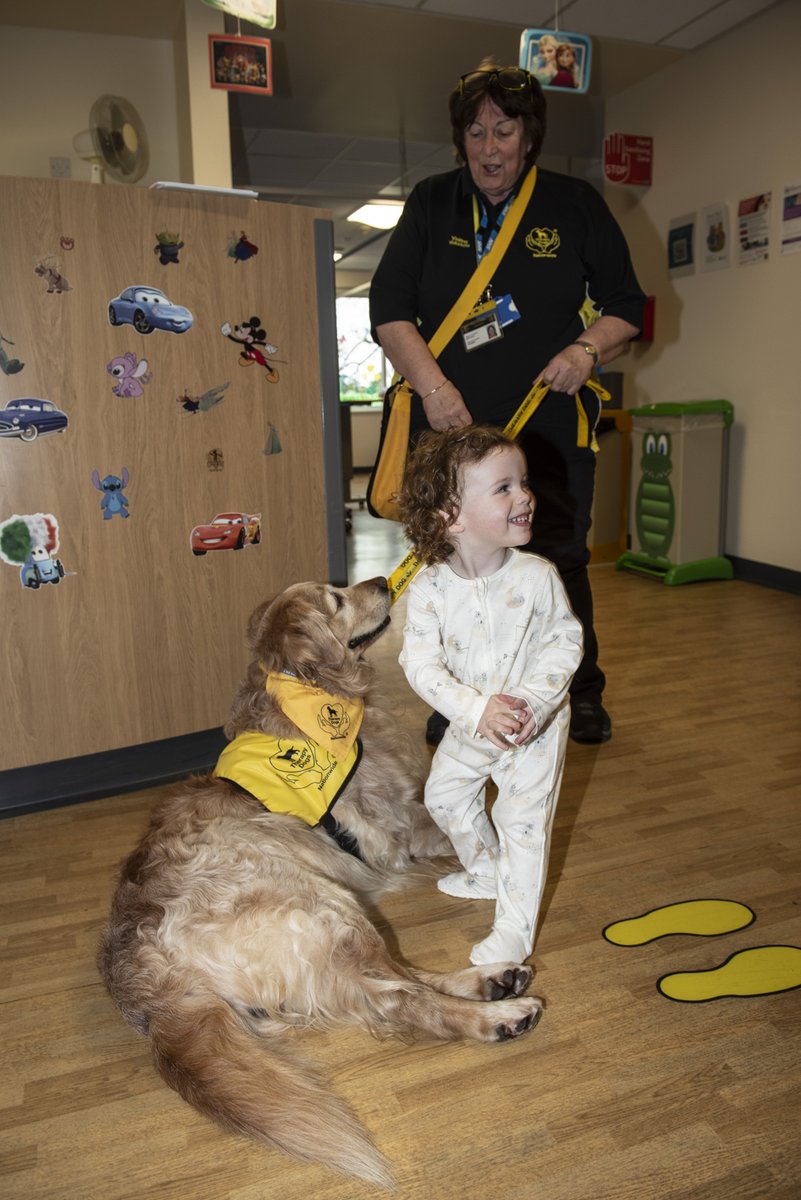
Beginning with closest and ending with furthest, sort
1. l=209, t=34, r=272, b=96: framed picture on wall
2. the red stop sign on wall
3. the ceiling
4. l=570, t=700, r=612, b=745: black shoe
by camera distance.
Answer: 1. l=570, t=700, r=612, b=745: black shoe
2. l=209, t=34, r=272, b=96: framed picture on wall
3. the ceiling
4. the red stop sign on wall

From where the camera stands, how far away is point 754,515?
16.9 feet

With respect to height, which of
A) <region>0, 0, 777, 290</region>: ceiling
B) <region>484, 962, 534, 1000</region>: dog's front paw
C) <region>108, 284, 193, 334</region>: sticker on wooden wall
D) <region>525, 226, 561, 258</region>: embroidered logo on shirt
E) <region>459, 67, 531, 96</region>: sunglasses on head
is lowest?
<region>484, 962, 534, 1000</region>: dog's front paw

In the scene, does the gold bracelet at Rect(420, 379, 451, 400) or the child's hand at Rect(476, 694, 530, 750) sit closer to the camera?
the child's hand at Rect(476, 694, 530, 750)

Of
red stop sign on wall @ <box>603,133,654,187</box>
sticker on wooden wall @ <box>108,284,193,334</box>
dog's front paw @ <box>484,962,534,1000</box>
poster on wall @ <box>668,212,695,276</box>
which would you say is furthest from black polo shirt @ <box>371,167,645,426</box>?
red stop sign on wall @ <box>603,133,654,187</box>

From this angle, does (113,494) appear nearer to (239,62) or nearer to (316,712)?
(316,712)

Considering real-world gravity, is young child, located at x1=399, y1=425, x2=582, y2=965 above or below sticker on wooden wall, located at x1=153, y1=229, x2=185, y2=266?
below

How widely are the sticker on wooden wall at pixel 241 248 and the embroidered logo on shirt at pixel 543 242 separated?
82cm

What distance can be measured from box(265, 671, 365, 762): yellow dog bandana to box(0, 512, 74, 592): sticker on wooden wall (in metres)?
0.89

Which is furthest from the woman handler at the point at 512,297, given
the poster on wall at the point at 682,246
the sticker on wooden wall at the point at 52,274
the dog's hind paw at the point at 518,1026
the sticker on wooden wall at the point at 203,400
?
the poster on wall at the point at 682,246

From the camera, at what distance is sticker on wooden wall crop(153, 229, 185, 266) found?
2.44m

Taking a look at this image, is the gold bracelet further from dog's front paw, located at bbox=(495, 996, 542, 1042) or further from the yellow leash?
dog's front paw, located at bbox=(495, 996, 542, 1042)

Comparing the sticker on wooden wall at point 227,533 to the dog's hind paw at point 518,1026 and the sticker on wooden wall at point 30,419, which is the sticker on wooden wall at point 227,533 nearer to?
the sticker on wooden wall at point 30,419

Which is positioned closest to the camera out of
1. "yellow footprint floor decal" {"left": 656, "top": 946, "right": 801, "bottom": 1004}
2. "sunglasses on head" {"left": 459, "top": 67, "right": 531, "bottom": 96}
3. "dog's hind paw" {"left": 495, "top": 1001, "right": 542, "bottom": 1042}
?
"dog's hind paw" {"left": 495, "top": 1001, "right": 542, "bottom": 1042}

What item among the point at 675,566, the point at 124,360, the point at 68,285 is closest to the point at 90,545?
the point at 124,360
